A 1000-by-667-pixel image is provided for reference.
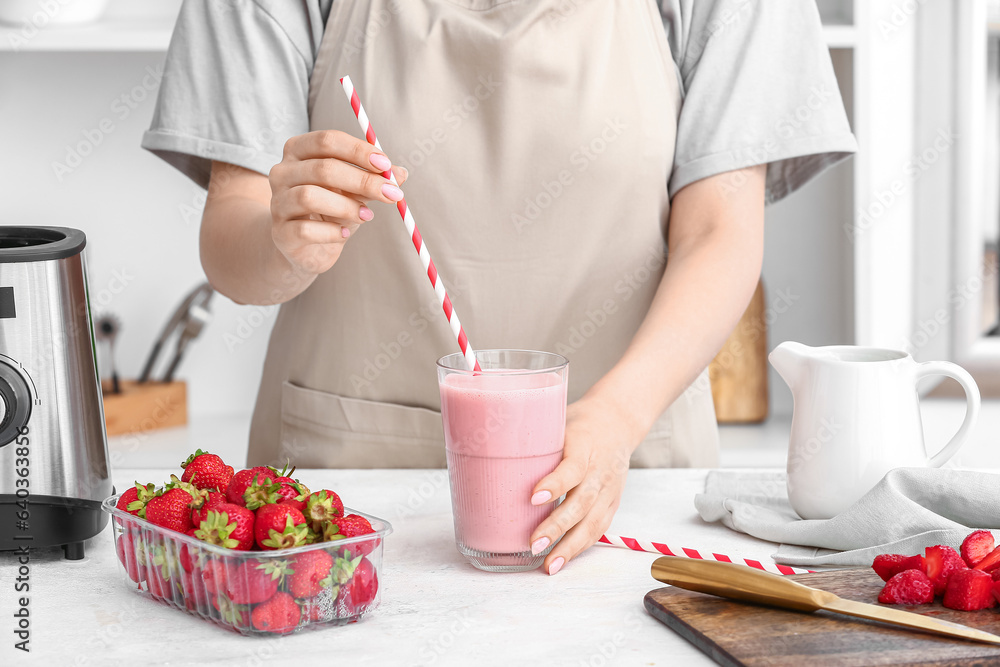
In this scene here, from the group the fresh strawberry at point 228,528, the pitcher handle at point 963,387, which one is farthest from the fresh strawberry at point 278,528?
the pitcher handle at point 963,387

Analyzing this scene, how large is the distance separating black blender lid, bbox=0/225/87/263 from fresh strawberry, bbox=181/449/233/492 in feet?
0.74

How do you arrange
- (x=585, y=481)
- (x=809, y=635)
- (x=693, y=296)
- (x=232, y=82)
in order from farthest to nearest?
1. (x=232, y=82)
2. (x=693, y=296)
3. (x=585, y=481)
4. (x=809, y=635)

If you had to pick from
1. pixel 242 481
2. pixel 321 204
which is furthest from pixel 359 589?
pixel 321 204

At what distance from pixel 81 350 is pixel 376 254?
43 cm

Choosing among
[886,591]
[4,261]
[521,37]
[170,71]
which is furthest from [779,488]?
[170,71]

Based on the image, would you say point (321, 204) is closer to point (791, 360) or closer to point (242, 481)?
point (242, 481)

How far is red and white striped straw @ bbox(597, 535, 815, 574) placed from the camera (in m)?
0.78

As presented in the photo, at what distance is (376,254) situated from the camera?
3.95ft

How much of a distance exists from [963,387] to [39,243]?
873 millimetres

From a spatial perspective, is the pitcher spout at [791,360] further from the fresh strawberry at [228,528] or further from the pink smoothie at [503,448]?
the fresh strawberry at [228,528]

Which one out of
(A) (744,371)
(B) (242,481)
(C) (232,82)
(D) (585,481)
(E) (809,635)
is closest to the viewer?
(E) (809,635)

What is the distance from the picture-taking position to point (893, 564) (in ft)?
2.31

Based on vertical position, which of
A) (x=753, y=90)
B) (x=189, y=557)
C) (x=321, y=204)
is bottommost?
(x=189, y=557)

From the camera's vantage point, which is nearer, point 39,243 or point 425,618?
point 425,618
